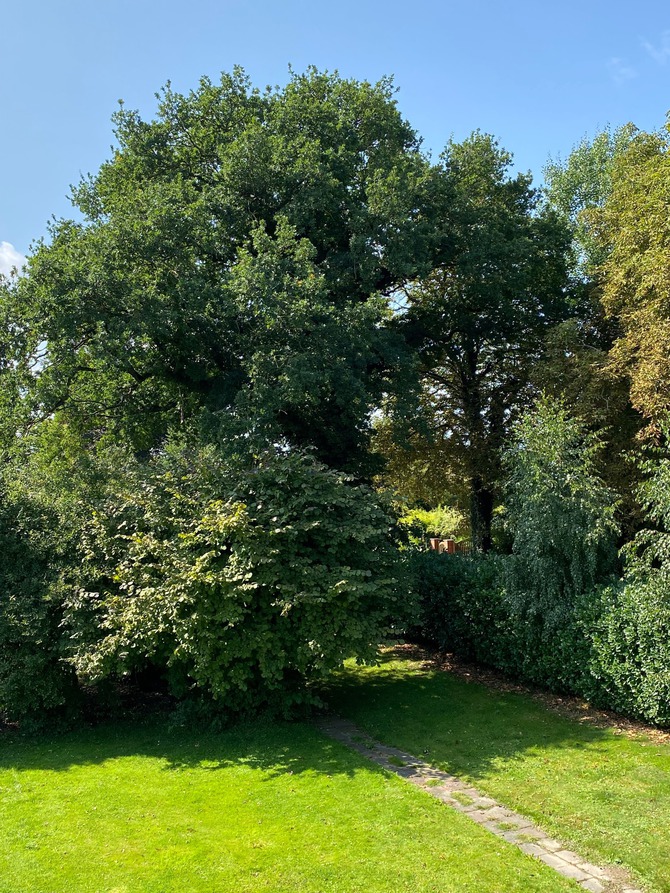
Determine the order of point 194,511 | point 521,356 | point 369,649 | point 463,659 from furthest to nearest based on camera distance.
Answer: point 521,356
point 463,659
point 194,511
point 369,649

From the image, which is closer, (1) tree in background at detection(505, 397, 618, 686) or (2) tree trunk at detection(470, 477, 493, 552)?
(1) tree in background at detection(505, 397, 618, 686)

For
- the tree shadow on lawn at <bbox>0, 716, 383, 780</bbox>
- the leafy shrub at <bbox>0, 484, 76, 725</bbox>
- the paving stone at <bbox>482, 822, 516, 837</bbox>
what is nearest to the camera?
the paving stone at <bbox>482, 822, 516, 837</bbox>

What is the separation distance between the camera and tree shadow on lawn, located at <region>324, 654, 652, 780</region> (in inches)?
328

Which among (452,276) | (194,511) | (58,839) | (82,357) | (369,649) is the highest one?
(452,276)

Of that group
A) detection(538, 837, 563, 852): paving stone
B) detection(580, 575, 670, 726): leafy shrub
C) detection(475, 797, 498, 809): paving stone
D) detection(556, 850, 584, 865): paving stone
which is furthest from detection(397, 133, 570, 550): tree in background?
detection(556, 850, 584, 865): paving stone

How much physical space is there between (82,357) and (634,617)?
12.6m

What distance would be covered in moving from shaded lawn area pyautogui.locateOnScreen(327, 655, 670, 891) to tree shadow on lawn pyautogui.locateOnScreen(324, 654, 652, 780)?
0.01 m

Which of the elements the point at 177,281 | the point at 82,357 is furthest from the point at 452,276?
the point at 82,357

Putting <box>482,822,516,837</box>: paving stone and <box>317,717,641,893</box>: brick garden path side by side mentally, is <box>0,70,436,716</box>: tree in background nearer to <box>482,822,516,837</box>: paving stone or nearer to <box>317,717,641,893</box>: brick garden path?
<box>317,717,641,893</box>: brick garden path

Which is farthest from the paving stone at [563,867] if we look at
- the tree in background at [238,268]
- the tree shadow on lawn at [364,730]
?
the tree in background at [238,268]

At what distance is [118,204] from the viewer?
14945mm

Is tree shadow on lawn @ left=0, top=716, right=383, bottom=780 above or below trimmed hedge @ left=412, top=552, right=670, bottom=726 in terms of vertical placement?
below

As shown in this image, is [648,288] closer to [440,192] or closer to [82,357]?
[440,192]

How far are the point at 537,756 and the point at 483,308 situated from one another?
546 inches
